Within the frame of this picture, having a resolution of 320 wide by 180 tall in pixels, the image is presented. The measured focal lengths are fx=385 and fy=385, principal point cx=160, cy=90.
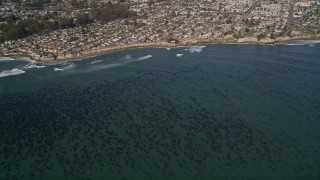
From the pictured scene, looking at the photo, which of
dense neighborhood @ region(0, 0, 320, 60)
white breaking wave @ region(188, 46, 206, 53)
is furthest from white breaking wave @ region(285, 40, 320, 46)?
white breaking wave @ region(188, 46, 206, 53)

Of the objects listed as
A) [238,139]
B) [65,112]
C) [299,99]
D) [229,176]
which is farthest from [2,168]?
[299,99]

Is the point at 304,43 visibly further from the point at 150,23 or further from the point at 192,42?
the point at 150,23

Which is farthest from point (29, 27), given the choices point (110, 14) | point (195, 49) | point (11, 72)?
point (195, 49)

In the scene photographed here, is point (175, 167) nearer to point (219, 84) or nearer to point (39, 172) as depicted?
point (39, 172)

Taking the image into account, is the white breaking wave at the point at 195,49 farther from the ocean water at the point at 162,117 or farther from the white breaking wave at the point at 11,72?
the white breaking wave at the point at 11,72

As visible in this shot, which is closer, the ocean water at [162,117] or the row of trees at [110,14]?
the ocean water at [162,117]

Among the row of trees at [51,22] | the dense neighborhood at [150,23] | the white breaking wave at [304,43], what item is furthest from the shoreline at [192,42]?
the row of trees at [51,22]
